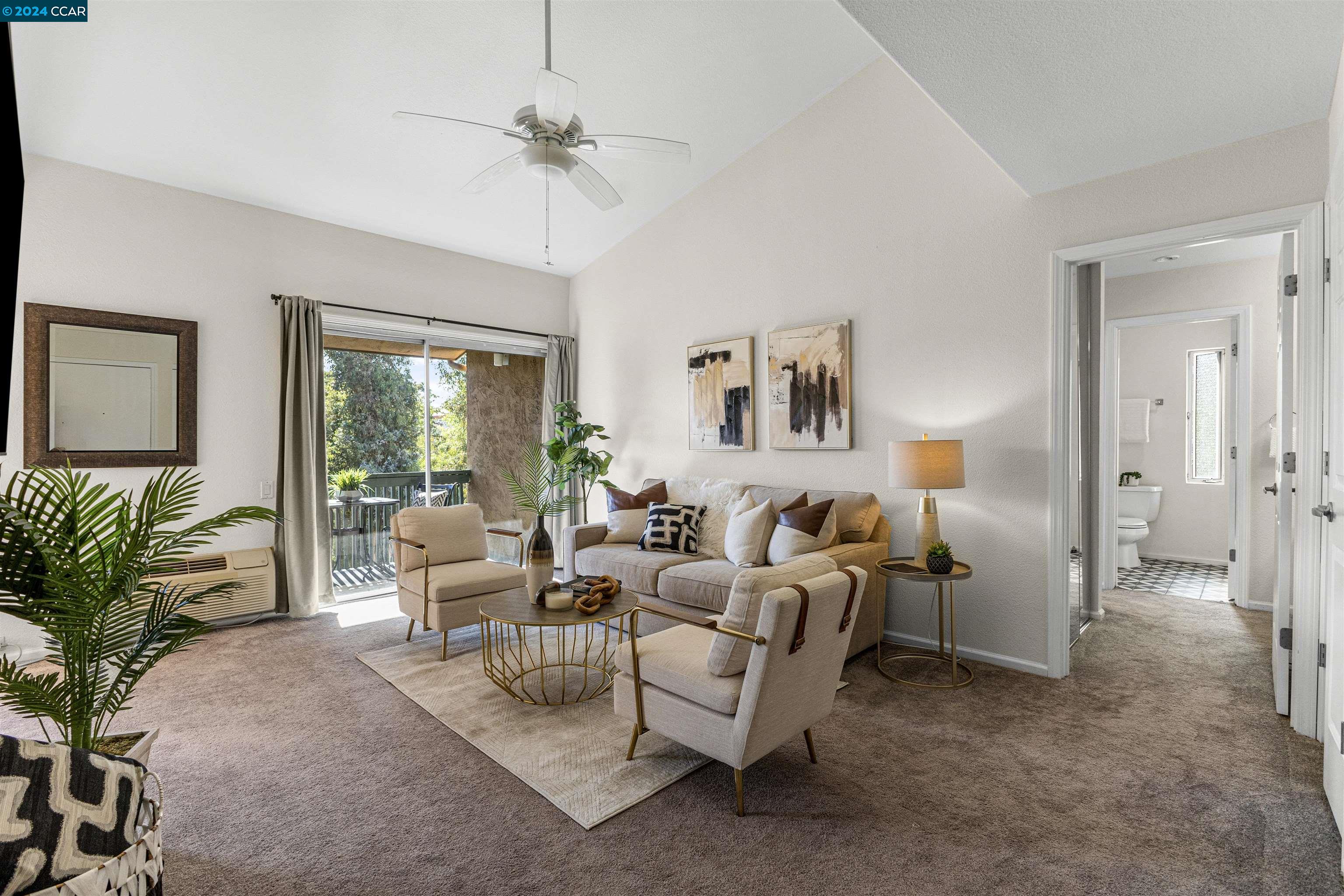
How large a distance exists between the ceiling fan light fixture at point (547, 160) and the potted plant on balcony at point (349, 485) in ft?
10.9

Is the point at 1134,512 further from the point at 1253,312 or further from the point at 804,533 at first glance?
the point at 804,533

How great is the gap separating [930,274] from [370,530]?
4.69 m

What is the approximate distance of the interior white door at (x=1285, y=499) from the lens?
2949 mm

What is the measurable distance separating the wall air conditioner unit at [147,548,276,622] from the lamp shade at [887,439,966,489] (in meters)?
4.42

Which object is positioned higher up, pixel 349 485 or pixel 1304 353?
pixel 1304 353

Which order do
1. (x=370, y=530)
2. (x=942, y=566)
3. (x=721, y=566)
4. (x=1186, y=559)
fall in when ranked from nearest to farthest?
(x=942, y=566)
(x=721, y=566)
(x=370, y=530)
(x=1186, y=559)

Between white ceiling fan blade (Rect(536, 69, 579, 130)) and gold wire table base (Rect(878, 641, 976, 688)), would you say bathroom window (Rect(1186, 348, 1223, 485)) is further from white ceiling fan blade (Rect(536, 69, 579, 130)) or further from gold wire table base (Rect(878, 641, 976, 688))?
white ceiling fan blade (Rect(536, 69, 579, 130))

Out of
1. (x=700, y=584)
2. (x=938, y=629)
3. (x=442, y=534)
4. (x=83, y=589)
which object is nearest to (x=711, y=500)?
(x=700, y=584)

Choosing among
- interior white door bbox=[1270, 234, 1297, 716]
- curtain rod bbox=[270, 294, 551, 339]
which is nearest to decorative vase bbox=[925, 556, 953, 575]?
interior white door bbox=[1270, 234, 1297, 716]

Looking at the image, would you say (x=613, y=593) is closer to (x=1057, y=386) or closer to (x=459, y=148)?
(x=1057, y=386)

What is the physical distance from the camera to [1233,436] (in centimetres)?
523

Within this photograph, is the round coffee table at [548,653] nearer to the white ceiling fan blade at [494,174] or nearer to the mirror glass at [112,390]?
the white ceiling fan blade at [494,174]

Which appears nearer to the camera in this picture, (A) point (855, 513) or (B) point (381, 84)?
(B) point (381, 84)

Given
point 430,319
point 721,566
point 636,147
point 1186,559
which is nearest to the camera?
point 636,147
